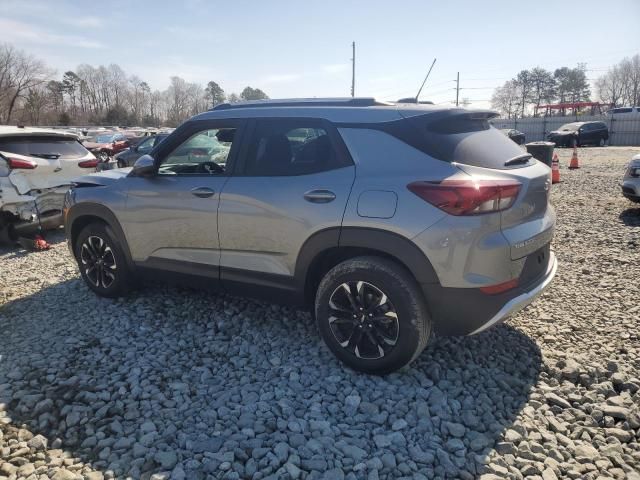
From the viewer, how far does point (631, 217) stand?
7633 millimetres

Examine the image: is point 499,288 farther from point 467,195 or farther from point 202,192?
point 202,192

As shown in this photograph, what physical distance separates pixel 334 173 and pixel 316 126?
0.44 metres

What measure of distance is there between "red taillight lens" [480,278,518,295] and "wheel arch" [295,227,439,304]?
295 millimetres

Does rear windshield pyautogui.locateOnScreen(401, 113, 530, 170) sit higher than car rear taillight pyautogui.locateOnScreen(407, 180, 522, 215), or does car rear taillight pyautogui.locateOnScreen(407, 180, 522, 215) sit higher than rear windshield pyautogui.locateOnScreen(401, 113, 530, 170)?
rear windshield pyautogui.locateOnScreen(401, 113, 530, 170)

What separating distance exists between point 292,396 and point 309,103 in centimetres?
217

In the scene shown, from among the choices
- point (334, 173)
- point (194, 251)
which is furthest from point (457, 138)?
point (194, 251)

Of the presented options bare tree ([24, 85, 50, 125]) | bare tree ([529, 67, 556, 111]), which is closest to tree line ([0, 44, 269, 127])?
bare tree ([24, 85, 50, 125])

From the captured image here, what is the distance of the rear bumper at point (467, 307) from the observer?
2.83 meters

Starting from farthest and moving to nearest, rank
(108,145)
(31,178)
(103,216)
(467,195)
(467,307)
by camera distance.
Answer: (108,145)
(31,178)
(103,216)
(467,307)
(467,195)

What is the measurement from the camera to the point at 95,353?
11.7 feet

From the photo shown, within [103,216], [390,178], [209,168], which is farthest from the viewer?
[103,216]

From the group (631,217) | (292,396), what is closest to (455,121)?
(292,396)

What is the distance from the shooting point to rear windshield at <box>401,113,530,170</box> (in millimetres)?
2961

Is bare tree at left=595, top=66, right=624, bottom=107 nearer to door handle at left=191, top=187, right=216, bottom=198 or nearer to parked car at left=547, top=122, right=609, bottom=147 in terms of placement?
parked car at left=547, top=122, right=609, bottom=147
